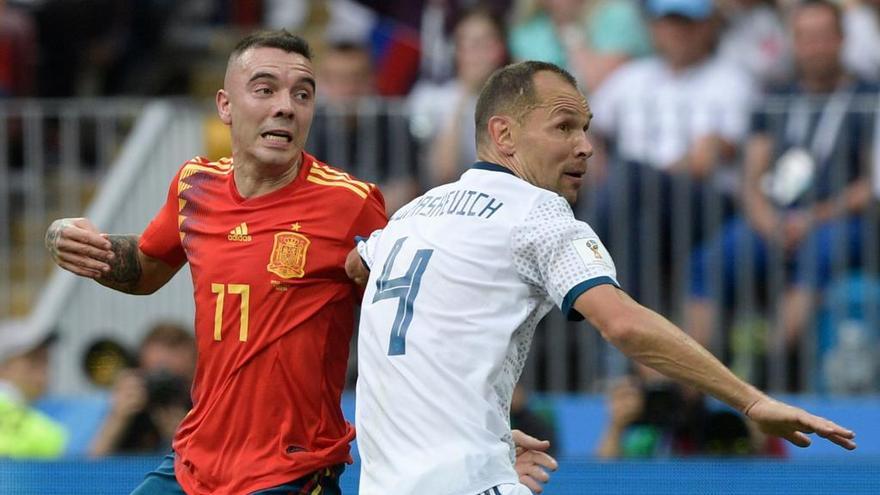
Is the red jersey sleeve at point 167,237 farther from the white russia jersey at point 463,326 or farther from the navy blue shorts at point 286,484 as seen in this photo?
the white russia jersey at point 463,326

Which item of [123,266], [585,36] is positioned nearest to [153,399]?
[123,266]

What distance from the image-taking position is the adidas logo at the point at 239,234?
5898 millimetres

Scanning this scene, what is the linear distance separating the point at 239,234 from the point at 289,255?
227mm

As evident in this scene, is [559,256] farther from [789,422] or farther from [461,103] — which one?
[461,103]

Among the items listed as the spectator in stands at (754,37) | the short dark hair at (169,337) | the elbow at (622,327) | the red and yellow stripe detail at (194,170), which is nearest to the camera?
the elbow at (622,327)

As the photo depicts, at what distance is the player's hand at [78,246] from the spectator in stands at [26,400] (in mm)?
4389

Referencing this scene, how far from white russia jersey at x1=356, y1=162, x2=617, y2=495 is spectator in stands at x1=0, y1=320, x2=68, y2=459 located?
555cm

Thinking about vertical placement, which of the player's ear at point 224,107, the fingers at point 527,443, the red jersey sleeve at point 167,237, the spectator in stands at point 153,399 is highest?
the player's ear at point 224,107

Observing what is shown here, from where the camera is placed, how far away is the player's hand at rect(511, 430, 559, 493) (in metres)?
5.42

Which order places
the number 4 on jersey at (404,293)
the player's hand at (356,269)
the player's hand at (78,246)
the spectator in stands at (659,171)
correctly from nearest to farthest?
the number 4 on jersey at (404,293)
the player's hand at (356,269)
the player's hand at (78,246)
the spectator in stands at (659,171)

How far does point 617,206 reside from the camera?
10.3m

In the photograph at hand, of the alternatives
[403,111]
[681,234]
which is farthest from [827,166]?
[403,111]

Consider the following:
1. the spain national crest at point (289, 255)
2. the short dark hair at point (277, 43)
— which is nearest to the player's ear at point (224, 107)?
the short dark hair at point (277, 43)

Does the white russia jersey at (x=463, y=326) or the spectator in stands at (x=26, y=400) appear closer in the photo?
the white russia jersey at (x=463, y=326)
